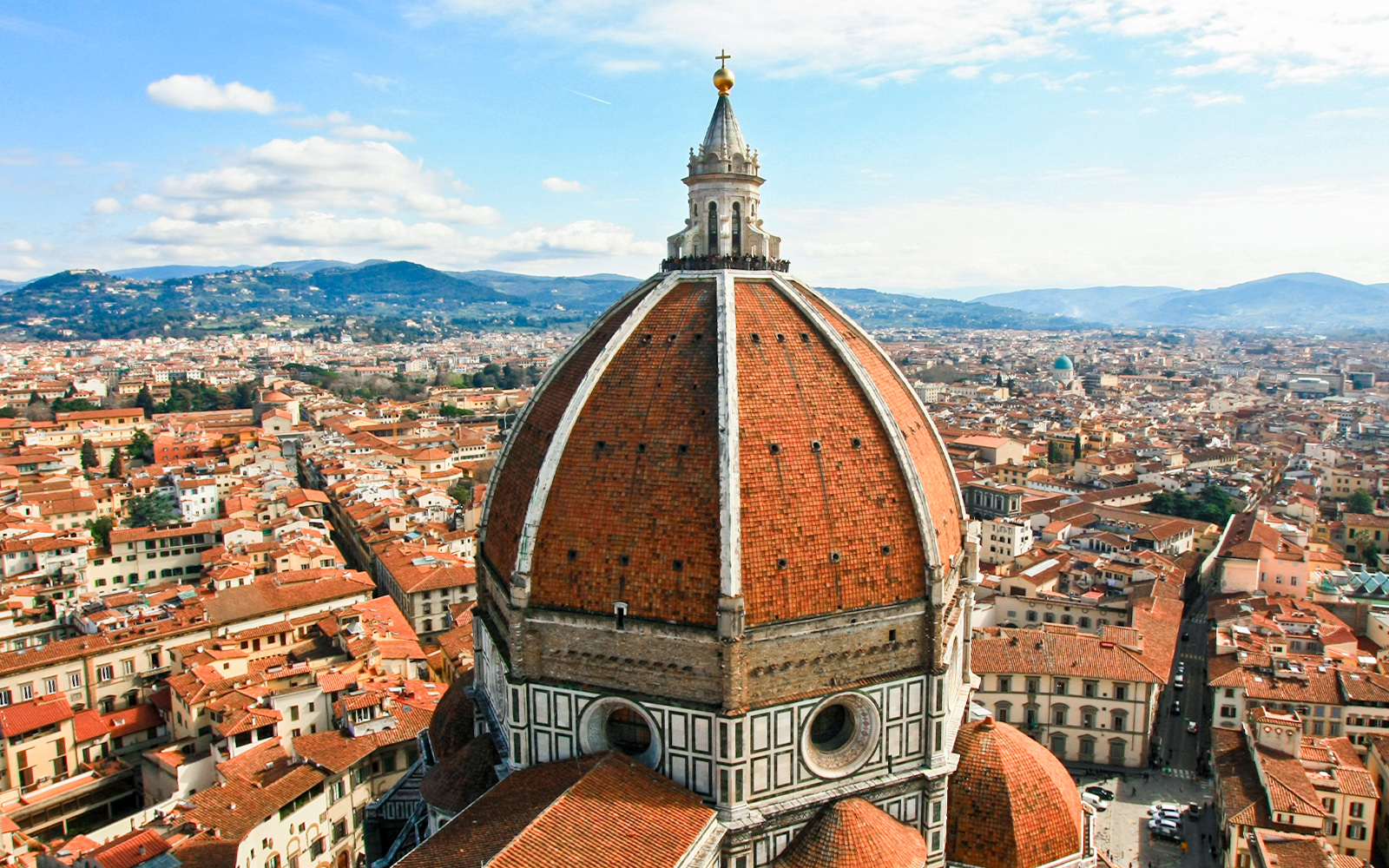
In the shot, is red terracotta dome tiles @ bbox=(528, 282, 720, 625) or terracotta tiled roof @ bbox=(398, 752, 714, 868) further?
red terracotta dome tiles @ bbox=(528, 282, 720, 625)

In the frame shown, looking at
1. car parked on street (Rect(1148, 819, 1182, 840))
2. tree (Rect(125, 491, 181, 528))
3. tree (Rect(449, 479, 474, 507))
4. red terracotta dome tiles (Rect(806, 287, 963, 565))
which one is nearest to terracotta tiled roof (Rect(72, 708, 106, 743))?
tree (Rect(125, 491, 181, 528))

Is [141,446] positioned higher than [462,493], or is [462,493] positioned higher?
[141,446]

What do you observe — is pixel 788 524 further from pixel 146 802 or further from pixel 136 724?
pixel 136 724

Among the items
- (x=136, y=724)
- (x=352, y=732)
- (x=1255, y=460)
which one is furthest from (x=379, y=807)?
(x=1255, y=460)

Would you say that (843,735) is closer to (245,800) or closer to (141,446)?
(245,800)

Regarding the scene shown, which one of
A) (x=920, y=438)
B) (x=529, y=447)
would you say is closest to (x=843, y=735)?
(x=920, y=438)

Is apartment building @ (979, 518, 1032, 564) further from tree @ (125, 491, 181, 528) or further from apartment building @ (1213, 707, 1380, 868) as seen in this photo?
tree @ (125, 491, 181, 528)
